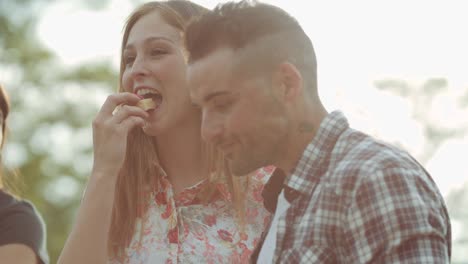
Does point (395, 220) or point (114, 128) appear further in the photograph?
point (114, 128)

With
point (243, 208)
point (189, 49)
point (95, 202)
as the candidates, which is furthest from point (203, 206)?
point (189, 49)

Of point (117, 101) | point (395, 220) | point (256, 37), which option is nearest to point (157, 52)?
point (117, 101)

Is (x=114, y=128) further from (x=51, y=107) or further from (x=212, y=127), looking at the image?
(x=51, y=107)

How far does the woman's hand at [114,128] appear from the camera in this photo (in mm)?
4488

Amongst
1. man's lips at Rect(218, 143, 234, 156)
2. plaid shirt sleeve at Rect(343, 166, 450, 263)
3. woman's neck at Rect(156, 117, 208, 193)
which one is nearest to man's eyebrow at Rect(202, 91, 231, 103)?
man's lips at Rect(218, 143, 234, 156)

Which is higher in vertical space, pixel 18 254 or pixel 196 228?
pixel 18 254

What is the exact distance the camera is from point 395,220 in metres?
2.73

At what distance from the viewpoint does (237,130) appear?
316 cm

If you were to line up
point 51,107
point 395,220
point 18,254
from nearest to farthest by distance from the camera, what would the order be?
1. point 395,220
2. point 18,254
3. point 51,107

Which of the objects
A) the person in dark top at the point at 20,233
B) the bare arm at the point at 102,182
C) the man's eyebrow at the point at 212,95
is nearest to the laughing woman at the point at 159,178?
the bare arm at the point at 102,182

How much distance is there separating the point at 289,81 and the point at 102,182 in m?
1.47

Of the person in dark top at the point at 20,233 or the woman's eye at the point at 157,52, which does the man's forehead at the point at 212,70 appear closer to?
the woman's eye at the point at 157,52

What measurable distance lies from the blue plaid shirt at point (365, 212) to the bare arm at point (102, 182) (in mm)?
1458

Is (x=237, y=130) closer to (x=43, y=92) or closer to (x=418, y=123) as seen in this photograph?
(x=43, y=92)
